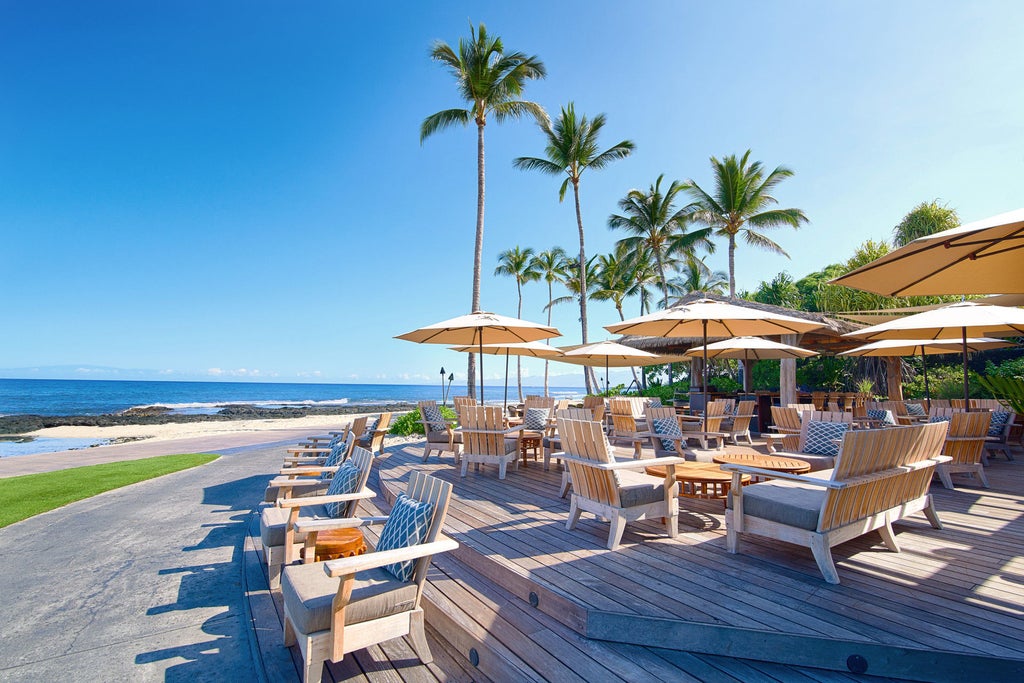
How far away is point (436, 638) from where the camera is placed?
2.71 metres

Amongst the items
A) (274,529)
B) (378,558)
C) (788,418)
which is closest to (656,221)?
(788,418)

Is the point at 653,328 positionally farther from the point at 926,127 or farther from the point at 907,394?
the point at 907,394

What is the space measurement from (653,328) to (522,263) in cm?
2813

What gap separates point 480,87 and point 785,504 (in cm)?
1439

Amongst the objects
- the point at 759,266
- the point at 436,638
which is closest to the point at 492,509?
the point at 436,638

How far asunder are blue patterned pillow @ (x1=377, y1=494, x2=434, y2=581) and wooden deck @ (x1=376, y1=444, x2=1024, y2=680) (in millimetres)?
417

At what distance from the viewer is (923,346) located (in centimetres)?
942

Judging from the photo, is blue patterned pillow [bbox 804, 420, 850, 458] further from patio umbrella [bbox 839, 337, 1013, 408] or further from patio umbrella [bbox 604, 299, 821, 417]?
patio umbrella [bbox 839, 337, 1013, 408]

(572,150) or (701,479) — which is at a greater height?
(572,150)

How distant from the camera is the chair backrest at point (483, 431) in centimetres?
598

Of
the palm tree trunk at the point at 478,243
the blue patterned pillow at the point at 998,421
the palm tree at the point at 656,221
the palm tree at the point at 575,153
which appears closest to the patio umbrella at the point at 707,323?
the blue patterned pillow at the point at 998,421

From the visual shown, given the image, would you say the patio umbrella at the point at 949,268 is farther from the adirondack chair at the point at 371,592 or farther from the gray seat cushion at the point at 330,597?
the gray seat cushion at the point at 330,597

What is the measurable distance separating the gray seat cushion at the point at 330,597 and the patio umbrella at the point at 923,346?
356 inches

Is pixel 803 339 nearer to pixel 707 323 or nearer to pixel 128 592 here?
pixel 707 323
